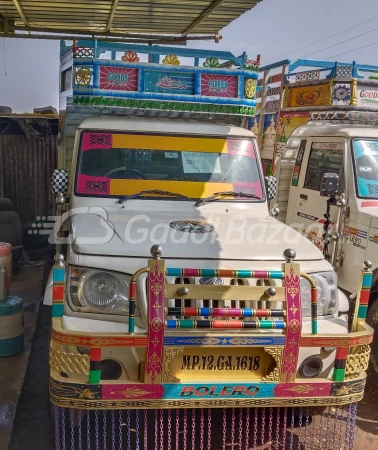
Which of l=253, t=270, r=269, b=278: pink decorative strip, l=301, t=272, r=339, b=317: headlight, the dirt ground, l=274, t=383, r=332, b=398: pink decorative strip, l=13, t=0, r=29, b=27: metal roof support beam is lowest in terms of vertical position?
the dirt ground

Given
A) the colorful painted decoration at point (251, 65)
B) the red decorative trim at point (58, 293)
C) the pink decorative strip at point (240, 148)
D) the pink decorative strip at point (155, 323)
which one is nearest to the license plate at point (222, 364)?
the pink decorative strip at point (155, 323)

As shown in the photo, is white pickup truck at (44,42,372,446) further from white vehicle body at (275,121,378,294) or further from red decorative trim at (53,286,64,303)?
white vehicle body at (275,121,378,294)

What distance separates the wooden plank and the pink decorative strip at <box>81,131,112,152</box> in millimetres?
1863

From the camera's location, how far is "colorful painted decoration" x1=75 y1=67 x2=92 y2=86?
4684mm

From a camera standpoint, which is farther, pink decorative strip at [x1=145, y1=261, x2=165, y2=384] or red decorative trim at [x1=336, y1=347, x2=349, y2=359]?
red decorative trim at [x1=336, y1=347, x2=349, y2=359]

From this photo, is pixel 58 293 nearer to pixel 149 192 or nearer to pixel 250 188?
pixel 149 192

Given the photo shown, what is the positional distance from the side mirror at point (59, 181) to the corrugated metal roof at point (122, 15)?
3.35 metres

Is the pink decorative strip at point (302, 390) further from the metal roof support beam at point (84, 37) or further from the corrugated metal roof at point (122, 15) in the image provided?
the metal roof support beam at point (84, 37)

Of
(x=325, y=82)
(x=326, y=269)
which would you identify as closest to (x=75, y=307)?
(x=326, y=269)

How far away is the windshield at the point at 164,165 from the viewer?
4148 millimetres

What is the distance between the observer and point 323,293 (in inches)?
126

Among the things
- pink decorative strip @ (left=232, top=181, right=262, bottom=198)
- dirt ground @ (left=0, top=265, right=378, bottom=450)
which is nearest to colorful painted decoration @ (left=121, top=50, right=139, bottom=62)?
pink decorative strip @ (left=232, top=181, right=262, bottom=198)

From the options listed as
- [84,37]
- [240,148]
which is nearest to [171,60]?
[240,148]

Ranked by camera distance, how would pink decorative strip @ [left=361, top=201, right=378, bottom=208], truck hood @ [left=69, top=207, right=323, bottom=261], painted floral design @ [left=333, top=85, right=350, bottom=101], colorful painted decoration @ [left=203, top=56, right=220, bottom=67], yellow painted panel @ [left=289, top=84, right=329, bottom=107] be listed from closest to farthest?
1. truck hood @ [left=69, top=207, right=323, bottom=261]
2. pink decorative strip @ [left=361, top=201, right=378, bottom=208]
3. colorful painted decoration @ [left=203, top=56, right=220, bottom=67]
4. painted floral design @ [left=333, top=85, right=350, bottom=101]
5. yellow painted panel @ [left=289, top=84, right=329, bottom=107]
